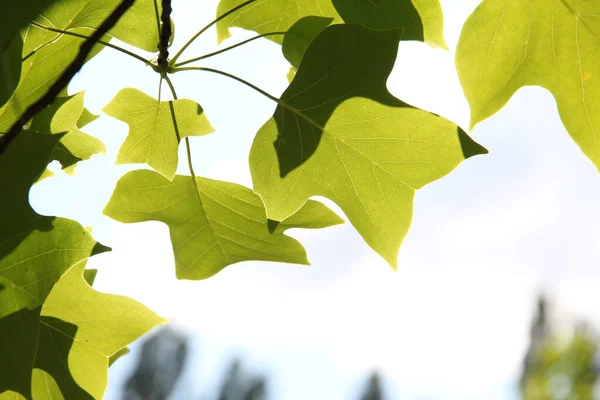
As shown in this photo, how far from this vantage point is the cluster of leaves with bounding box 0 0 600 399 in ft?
2.95

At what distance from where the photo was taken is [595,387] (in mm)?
8922

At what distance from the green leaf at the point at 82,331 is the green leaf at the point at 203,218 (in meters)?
0.15

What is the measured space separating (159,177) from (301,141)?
41 centimetres

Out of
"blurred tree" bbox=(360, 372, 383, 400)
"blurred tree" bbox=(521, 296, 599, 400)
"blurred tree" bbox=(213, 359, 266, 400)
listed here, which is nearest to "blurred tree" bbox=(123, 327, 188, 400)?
"blurred tree" bbox=(213, 359, 266, 400)

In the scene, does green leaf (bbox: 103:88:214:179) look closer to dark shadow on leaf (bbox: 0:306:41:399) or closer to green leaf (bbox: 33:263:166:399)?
green leaf (bbox: 33:263:166:399)

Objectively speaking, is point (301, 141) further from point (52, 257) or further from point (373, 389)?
point (373, 389)

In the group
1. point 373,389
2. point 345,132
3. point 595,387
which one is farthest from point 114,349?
point 373,389

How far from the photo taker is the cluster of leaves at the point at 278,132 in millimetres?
899

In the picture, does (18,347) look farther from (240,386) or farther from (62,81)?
(240,386)

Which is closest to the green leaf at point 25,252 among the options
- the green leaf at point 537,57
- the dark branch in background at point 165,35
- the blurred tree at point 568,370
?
the dark branch in background at point 165,35

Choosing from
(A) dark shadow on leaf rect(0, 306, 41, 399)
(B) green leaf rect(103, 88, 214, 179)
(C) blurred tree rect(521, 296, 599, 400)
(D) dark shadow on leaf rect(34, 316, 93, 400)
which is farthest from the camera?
(C) blurred tree rect(521, 296, 599, 400)

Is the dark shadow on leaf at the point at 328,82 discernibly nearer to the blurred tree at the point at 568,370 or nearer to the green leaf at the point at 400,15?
the green leaf at the point at 400,15

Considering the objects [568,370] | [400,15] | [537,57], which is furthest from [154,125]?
[568,370]

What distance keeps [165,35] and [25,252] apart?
446 mm
